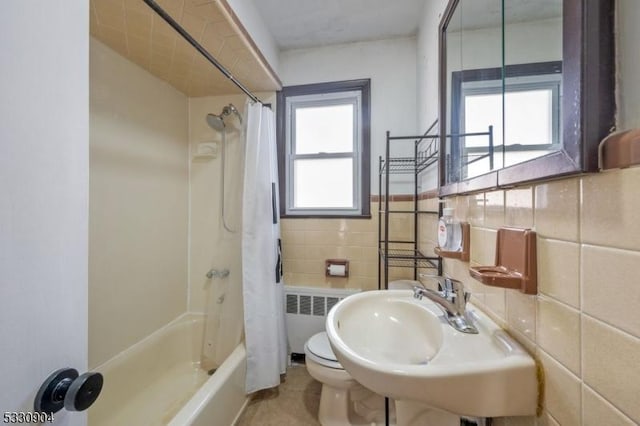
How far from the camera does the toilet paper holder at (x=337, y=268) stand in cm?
183

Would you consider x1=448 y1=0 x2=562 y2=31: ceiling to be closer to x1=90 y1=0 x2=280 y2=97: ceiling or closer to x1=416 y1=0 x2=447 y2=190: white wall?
x1=416 y1=0 x2=447 y2=190: white wall

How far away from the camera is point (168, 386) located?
5.24 ft

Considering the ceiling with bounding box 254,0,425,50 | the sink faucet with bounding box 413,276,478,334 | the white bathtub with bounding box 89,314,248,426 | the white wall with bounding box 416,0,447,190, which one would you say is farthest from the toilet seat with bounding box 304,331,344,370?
the ceiling with bounding box 254,0,425,50

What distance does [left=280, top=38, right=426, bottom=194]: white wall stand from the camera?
5.97 ft

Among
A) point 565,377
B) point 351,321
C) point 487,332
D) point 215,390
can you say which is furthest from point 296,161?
point 565,377

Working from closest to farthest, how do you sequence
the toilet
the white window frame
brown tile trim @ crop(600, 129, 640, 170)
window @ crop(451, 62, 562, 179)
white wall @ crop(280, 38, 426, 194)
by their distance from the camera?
brown tile trim @ crop(600, 129, 640, 170) < window @ crop(451, 62, 562, 179) < the toilet < white wall @ crop(280, 38, 426, 194) < the white window frame

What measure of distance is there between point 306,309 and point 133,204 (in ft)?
4.50

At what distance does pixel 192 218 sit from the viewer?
6.79 ft

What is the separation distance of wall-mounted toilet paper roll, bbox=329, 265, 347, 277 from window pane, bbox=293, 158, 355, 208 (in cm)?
48

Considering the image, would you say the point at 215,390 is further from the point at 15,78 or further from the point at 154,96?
the point at 154,96

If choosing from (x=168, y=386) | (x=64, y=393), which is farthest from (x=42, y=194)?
(x=168, y=386)

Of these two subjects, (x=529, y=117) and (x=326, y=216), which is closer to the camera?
(x=529, y=117)

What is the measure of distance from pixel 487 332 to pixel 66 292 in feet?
3.18

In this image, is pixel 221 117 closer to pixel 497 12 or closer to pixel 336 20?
pixel 336 20
